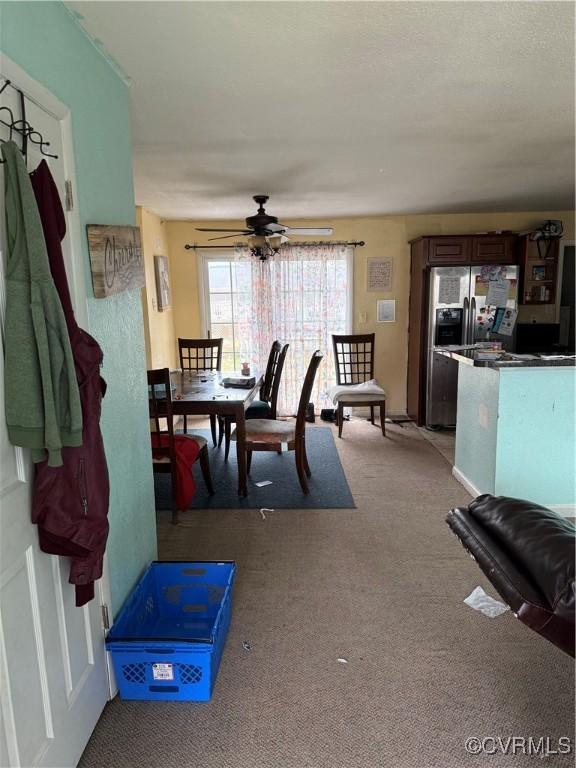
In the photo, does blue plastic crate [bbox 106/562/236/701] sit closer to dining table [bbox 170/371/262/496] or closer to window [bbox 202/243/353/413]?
dining table [bbox 170/371/262/496]

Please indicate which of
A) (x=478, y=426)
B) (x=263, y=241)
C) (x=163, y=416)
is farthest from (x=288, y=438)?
(x=263, y=241)

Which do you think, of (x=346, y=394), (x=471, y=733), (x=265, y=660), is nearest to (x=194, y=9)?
(x=265, y=660)

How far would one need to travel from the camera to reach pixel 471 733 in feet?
5.15

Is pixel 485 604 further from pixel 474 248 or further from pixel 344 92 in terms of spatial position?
pixel 474 248

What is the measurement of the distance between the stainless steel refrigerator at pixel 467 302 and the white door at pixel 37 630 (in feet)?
13.2

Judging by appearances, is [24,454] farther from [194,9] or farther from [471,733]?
[471,733]

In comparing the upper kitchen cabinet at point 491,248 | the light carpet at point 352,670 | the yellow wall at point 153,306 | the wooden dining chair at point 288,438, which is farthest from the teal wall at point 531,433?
the yellow wall at point 153,306

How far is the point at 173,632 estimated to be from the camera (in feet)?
6.71

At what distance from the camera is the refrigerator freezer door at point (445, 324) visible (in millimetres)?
4789

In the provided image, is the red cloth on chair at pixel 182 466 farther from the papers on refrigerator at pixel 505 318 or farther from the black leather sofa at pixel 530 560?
the papers on refrigerator at pixel 505 318

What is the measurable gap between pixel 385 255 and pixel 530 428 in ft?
9.91

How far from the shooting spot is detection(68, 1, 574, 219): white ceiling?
1.56m

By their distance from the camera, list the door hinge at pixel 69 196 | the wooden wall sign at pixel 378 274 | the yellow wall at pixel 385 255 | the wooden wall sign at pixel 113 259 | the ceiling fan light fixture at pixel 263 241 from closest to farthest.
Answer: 1. the door hinge at pixel 69 196
2. the wooden wall sign at pixel 113 259
3. the ceiling fan light fixture at pixel 263 241
4. the yellow wall at pixel 385 255
5. the wooden wall sign at pixel 378 274

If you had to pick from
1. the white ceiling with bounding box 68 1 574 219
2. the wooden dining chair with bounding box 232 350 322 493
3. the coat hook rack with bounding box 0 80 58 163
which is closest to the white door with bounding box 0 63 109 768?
the coat hook rack with bounding box 0 80 58 163
